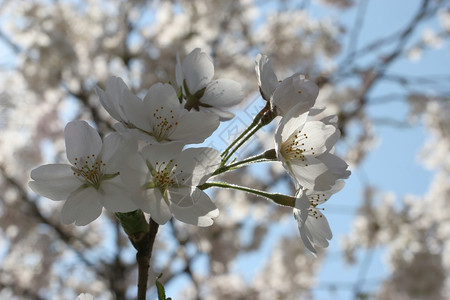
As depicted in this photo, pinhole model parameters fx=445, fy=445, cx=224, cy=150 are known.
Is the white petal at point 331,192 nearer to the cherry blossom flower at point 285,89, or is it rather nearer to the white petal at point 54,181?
the cherry blossom flower at point 285,89

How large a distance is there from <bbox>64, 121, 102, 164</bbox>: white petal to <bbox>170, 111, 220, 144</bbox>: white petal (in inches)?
4.3

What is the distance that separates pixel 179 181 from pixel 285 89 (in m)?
0.18

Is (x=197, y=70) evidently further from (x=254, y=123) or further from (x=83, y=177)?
(x=83, y=177)

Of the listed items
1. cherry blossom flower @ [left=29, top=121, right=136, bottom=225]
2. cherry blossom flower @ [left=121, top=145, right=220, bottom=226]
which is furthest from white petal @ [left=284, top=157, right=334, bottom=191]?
cherry blossom flower @ [left=29, top=121, right=136, bottom=225]

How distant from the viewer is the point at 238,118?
0.67 m

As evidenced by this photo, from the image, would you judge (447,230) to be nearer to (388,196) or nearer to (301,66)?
(388,196)

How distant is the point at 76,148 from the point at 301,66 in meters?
3.54

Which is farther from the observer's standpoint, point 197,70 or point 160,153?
point 197,70

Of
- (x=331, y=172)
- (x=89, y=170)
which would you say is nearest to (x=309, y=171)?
(x=331, y=172)

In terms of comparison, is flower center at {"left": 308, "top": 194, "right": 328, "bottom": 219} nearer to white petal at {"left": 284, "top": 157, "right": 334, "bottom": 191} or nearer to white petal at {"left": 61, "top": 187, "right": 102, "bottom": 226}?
white petal at {"left": 284, "top": 157, "right": 334, "bottom": 191}

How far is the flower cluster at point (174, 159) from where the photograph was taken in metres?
0.51

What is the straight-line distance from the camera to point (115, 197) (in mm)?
517

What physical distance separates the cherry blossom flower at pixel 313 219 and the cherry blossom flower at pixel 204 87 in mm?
→ 177

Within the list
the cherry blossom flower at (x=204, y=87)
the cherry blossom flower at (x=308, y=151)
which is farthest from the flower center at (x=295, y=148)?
the cherry blossom flower at (x=204, y=87)
